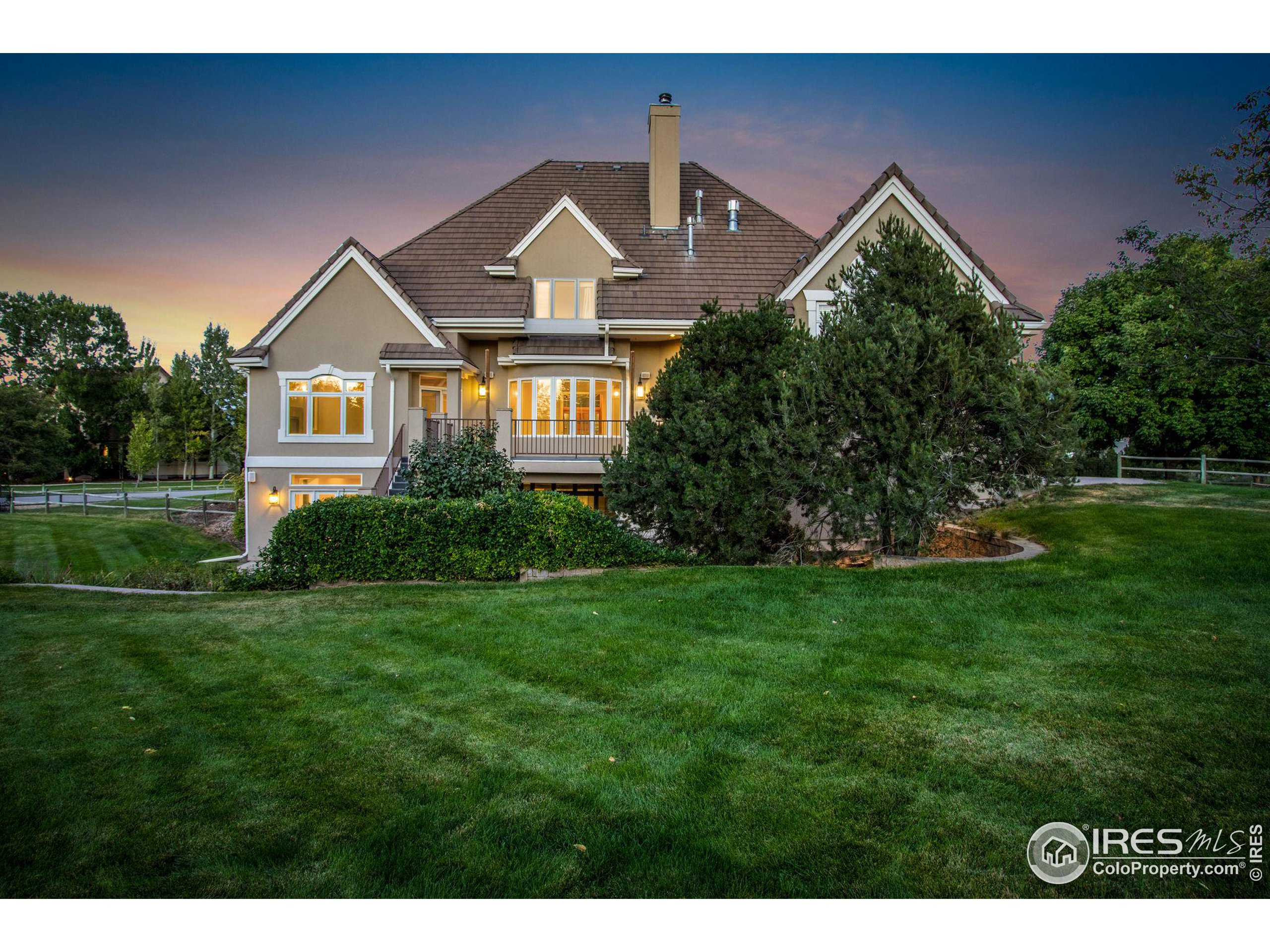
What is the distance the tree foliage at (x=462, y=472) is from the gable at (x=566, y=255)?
637 cm

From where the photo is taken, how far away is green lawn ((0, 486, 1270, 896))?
3188 millimetres

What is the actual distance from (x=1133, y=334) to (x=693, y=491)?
28.8m

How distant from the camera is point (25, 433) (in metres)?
31.4

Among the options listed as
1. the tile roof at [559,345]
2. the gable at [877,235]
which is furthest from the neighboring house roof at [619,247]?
the gable at [877,235]

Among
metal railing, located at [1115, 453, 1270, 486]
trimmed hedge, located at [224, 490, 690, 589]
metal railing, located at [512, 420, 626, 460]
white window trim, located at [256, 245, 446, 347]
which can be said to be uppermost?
white window trim, located at [256, 245, 446, 347]

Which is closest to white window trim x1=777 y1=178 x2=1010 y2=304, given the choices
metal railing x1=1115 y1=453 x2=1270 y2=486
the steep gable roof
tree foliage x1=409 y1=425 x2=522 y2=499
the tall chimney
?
the tall chimney

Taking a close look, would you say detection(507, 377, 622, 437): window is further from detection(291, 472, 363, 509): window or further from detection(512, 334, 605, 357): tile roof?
detection(291, 472, 363, 509): window

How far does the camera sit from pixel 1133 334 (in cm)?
2942

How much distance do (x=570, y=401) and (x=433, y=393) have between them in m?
4.12

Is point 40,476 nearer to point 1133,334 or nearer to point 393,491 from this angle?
point 393,491

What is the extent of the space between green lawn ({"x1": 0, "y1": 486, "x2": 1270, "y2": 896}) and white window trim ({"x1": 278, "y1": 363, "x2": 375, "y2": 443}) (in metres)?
10.1

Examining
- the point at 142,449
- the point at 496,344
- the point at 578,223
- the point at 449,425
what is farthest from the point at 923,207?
the point at 142,449

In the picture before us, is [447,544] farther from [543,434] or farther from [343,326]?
[343,326]

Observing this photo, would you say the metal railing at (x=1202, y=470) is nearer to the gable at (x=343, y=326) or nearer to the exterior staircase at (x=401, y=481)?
the exterior staircase at (x=401, y=481)
